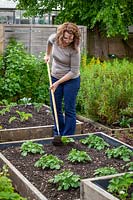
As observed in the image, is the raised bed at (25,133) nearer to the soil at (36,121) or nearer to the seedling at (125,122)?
the soil at (36,121)

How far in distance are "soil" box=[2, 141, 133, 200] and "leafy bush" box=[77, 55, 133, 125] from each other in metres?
2.03

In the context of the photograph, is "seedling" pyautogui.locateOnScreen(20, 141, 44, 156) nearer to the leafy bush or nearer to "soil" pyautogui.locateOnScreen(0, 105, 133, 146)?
"soil" pyautogui.locateOnScreen(0, 105, 133, 146)

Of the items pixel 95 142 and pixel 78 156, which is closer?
pixel 78 156

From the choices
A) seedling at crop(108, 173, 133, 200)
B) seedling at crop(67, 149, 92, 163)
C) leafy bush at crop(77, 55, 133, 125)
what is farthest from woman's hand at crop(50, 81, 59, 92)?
seedling at crop(108, 173, 133, 200)

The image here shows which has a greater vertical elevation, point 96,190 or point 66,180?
point 96,190

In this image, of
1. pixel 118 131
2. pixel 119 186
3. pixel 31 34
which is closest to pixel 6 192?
pixel 119 186

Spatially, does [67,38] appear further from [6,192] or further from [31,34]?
[31,34]

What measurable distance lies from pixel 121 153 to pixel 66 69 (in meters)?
1.68

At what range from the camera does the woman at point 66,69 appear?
22.3ft

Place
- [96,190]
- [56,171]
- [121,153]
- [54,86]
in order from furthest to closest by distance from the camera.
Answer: [54,86] → [121,153] → [56,171] → [96,190]

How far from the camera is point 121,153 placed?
591 cm

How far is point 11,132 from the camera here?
7203mm

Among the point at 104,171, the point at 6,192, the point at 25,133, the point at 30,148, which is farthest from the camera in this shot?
the point at 25,133

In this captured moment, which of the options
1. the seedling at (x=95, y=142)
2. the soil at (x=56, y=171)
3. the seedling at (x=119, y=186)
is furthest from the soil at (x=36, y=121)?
the seedling at (x=119, y=186)
